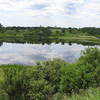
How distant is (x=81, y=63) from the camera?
2630 cm

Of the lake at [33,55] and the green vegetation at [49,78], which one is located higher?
the green vegetation at [49,78]

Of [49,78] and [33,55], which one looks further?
[33,55]

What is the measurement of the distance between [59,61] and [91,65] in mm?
6386

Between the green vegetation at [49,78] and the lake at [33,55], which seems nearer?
the green vegetation at [49,78]

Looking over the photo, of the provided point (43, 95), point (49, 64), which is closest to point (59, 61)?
point (49, 64)

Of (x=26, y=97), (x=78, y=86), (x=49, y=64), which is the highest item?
(x=49, y=64)

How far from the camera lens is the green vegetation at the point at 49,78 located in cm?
2498

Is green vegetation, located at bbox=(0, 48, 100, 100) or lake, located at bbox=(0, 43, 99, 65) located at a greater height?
green vegetation, located at bbox=(0, 48, 100, 100)

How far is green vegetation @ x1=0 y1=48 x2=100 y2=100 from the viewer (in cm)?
2498

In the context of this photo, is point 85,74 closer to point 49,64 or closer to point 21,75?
point 49,64

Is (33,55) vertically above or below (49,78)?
below

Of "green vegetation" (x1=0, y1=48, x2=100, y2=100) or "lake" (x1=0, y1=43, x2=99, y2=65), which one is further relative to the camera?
"lake" (x1=0, y1=43, x2=99, y2=65)

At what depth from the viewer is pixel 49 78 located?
94.6ft

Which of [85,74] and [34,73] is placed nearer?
[85,74]
